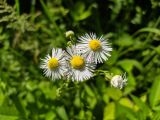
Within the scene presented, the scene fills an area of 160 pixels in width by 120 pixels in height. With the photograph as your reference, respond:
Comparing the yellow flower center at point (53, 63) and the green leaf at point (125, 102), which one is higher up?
the yellow flower center at point (53, 63)

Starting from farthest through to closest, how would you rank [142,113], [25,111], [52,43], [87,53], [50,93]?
[52,43] < [50,93] < [25,111] < [142,113] < [87,53]

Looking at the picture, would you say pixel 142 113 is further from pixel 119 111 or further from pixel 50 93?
pixel 50 93

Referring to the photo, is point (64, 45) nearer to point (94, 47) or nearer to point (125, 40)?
point (125, 40)

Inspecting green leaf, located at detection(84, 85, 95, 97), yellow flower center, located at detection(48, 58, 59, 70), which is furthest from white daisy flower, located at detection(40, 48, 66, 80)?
green leaf, located at detection(84, 85, 95, 97)

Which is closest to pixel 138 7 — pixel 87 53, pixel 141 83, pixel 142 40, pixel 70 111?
pixel 142 40

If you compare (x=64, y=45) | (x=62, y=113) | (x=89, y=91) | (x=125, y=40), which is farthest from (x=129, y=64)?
(x=62, y=113)

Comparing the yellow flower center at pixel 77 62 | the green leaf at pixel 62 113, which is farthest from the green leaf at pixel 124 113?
the yellow flower center at pixel 77 62

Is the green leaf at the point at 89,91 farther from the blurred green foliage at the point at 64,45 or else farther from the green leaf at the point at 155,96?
the green leaf at the point at 155,96
